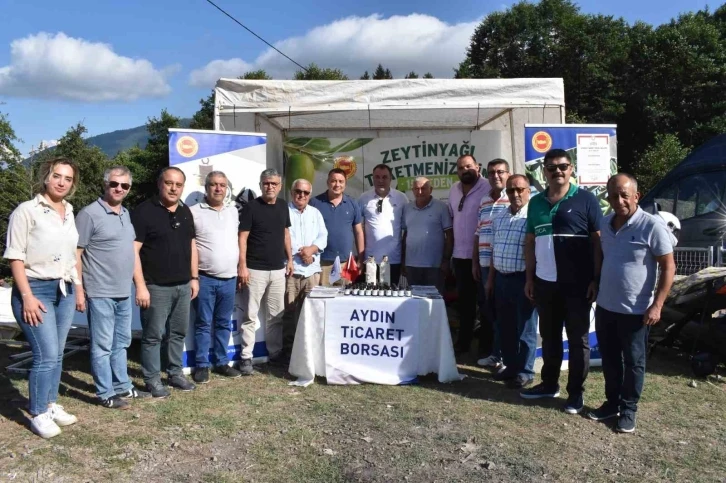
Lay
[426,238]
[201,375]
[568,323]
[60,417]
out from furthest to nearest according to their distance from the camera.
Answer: [426,238], [201,375], [568,323], [60,417]

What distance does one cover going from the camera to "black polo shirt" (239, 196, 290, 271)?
4559mm

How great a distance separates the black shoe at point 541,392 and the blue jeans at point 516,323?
26 cm

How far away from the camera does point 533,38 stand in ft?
96.3

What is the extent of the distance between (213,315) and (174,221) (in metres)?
0.99

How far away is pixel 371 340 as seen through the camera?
14.3 feet

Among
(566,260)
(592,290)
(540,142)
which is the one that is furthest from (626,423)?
(540,142)

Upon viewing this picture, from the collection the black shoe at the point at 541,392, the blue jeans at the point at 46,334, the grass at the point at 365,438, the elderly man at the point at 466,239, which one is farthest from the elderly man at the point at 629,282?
the blue jeans at the point at 46,334

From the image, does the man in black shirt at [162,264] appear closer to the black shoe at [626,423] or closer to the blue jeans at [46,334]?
the blue jeans at [46,334]

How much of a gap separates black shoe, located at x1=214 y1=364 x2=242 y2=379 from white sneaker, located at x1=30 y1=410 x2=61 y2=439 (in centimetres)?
143

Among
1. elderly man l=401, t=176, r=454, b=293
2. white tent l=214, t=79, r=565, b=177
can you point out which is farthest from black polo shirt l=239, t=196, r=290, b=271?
white tent l=214, t=79, r=565, b=177

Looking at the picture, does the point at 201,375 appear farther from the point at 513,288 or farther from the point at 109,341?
Result: the point at 513,288

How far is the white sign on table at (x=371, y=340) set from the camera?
4324 millimetres

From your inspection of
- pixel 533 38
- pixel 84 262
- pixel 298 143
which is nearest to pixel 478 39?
pixel 533 38

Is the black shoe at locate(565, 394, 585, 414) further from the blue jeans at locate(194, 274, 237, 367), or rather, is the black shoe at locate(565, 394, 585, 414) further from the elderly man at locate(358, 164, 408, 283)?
the blue jeans at locate(194, 274, 237, 367)
